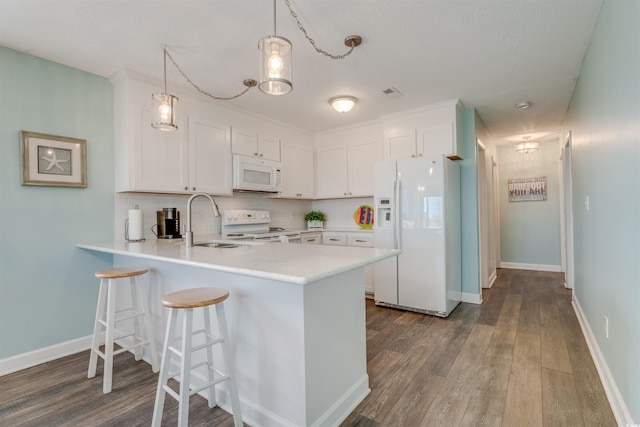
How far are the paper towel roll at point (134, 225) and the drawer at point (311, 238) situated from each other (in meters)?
1.94

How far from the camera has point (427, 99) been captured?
3.45m

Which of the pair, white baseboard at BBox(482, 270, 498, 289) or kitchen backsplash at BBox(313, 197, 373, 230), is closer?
white baseboard at BBox(482, 270, 498, 289)

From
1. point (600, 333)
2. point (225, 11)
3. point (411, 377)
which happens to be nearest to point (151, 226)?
point (225, 11)

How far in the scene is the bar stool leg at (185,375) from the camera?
1433 millimetres

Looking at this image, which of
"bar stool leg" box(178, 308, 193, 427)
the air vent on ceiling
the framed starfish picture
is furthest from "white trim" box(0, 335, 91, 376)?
the air vent on ceiling

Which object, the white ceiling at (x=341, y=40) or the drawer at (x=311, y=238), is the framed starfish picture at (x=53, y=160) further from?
the drawer at (x=311, y=238)

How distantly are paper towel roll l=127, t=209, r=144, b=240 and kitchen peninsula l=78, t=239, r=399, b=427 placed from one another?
3.38 feet

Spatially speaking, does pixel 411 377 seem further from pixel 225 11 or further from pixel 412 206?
pixel 225 11

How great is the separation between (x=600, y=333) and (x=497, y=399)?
1.01 metres

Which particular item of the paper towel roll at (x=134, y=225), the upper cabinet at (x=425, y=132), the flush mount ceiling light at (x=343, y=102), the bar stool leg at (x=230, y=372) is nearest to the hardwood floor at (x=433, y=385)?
the bar stool leg at (x=230, y=372)

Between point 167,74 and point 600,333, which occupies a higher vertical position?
point 167,74

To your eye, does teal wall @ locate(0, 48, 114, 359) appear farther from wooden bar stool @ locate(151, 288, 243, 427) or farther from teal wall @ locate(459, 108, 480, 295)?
teal wall @ locate(459, 108, 480, 295)

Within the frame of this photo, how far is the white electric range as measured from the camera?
3.67m

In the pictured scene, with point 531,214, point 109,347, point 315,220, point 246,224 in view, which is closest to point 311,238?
point 315,220
